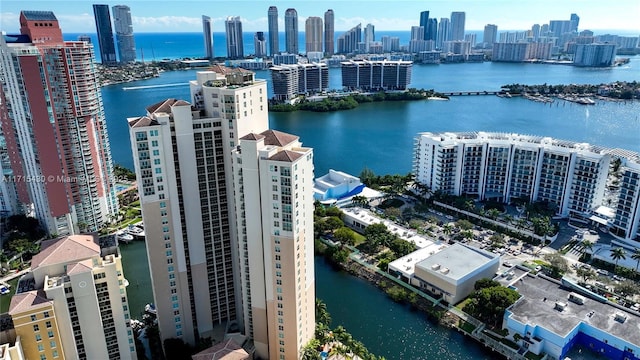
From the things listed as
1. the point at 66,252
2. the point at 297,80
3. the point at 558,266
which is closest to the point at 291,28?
the point at 297,80

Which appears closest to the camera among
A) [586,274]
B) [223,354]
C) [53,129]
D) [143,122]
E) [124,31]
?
[223,354]

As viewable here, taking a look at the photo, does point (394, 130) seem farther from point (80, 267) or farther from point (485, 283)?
point (80, 267)

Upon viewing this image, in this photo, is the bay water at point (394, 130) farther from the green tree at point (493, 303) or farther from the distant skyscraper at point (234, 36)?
the distant skyscraper at point (234, 36)

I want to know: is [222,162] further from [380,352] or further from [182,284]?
[380,352]

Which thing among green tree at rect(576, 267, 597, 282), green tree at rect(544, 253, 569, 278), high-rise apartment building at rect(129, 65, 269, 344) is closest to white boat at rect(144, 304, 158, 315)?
high-rise apartment building at rect(129, 65, 269, 344)

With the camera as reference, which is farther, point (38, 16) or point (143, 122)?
point (38, 16)

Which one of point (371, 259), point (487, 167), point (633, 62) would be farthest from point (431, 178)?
point (633, 62)
